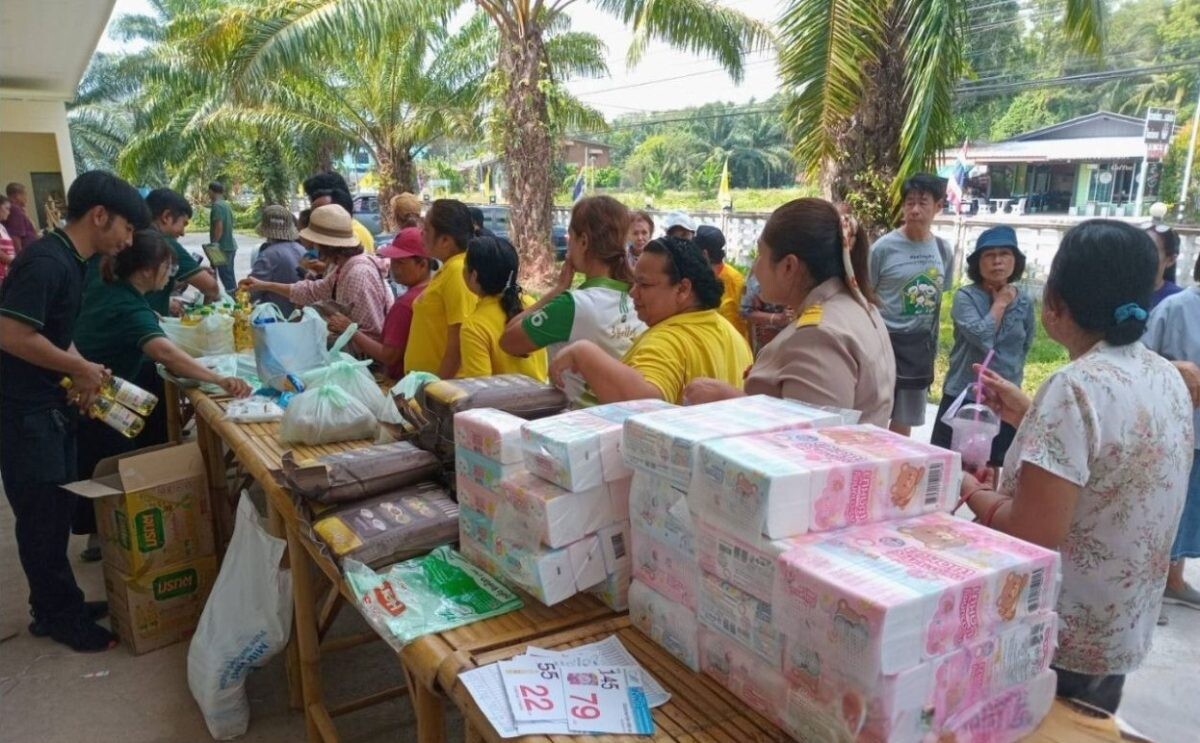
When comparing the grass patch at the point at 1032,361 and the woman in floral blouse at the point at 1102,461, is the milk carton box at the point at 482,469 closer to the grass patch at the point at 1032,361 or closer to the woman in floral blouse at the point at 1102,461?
the woman in floral blouse at the point at 1102,461

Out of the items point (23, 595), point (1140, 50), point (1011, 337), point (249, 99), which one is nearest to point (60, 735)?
point (23, 595)

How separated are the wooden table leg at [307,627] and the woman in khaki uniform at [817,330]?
117cm

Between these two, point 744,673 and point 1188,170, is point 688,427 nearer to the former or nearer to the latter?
point 744,673

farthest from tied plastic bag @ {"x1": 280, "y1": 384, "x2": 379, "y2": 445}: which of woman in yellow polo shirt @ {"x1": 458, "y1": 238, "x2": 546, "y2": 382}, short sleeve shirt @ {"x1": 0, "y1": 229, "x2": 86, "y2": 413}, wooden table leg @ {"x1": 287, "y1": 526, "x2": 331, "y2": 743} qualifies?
short sleeve shirt @ {"x1": 0, "y1": 229, "x2": 86, "y2": 413}

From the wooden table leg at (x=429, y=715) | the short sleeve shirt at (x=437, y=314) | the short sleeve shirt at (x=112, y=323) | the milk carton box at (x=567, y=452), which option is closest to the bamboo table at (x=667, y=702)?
the wooden table leg at (x=429, y=715)

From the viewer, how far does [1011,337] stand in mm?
3639

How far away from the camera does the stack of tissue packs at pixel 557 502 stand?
1.29 meters

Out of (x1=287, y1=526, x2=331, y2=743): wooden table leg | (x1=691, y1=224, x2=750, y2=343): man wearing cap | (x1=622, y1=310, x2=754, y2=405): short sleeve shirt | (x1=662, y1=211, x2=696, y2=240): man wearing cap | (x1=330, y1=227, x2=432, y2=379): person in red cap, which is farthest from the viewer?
(x1=662, y1=211, x2=696, y2=240): man wearing cap

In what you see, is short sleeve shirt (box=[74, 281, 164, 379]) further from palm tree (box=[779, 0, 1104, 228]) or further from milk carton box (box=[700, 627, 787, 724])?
palm tree (box=[779, 0, 1104, 228])

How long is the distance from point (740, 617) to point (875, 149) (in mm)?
5540

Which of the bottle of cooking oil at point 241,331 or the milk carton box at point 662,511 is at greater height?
the milk carton box at point 662,511

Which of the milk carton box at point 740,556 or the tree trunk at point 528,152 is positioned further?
the tree trunk at point 528,152

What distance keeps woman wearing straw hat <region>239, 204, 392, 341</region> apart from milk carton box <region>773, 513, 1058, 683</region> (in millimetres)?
2737

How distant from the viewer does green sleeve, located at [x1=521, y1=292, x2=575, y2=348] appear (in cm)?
232
